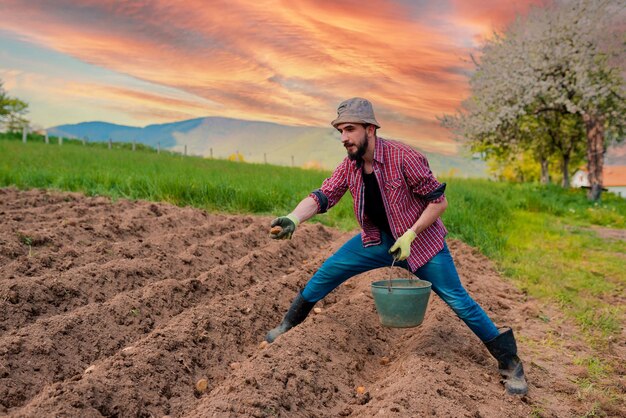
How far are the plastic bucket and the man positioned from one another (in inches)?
5.1

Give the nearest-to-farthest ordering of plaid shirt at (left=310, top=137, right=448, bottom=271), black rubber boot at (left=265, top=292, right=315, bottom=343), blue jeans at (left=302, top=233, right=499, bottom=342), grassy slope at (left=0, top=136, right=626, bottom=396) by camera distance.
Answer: plaid shirt at (left=310, top=137, right=448, bottom=271)
blue jeans at (left=302, top=233, right=499, bottom=342)
black rubber boot at (left=265, top=292, right=315, bottom=343)
grassy slope at (left=0, top=136, right=626, bottom=396)

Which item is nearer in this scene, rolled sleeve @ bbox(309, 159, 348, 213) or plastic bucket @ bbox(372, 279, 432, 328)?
plastic bucket @ bbox(372, 279, 432, 328)

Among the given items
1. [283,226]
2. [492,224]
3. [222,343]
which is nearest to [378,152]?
[283,226]

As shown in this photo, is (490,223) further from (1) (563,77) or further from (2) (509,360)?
(1) (563,77)

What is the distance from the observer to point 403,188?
3873 millimetres

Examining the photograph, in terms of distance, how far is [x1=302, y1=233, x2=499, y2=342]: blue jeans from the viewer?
3920mm

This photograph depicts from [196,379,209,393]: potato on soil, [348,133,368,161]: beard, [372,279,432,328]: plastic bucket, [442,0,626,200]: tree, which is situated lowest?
[196,379,209,393]: potato on soil

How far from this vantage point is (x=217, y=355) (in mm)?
4234

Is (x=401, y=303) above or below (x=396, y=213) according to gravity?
below

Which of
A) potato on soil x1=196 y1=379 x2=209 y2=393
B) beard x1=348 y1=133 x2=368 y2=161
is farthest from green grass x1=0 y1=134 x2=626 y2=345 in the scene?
potato on soil x1=196 y1=379 x2=209 y2=393

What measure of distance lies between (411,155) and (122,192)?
7.32 meters

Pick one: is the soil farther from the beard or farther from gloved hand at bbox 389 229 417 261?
the beard

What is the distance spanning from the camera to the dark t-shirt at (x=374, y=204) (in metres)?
3.96

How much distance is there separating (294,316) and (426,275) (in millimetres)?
1015
